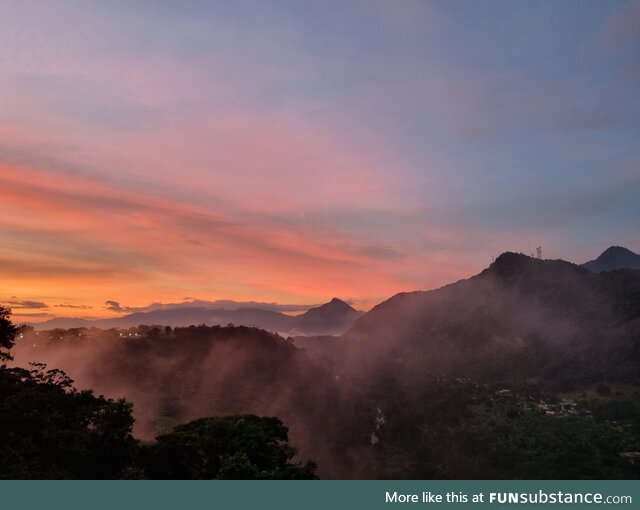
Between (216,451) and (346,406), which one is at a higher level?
(216,451)

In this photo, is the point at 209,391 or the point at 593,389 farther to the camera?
the point at 593,389

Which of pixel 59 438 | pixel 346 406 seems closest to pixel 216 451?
pixel 59 438

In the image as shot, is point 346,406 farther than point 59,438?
Yes

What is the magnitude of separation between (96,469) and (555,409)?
439 ft

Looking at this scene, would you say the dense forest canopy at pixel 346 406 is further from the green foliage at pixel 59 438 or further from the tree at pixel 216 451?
the green foliage at pixel 59 438

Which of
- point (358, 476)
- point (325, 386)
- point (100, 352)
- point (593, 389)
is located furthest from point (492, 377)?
point (100, 352)

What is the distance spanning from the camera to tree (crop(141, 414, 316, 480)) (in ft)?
118

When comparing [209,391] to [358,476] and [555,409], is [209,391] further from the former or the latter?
[555,409]

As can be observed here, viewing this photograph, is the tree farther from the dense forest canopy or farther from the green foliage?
the green foliage

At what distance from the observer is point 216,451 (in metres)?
40.4

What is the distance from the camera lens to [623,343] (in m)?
191

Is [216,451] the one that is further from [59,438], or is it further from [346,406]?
[346,406]

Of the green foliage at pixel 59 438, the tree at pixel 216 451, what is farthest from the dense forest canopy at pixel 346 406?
the green foliage at pixel 59 438

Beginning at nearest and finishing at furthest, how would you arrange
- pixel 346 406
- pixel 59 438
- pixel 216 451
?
pixel 59 438 → pixel 216 451 → pixel 346 406
